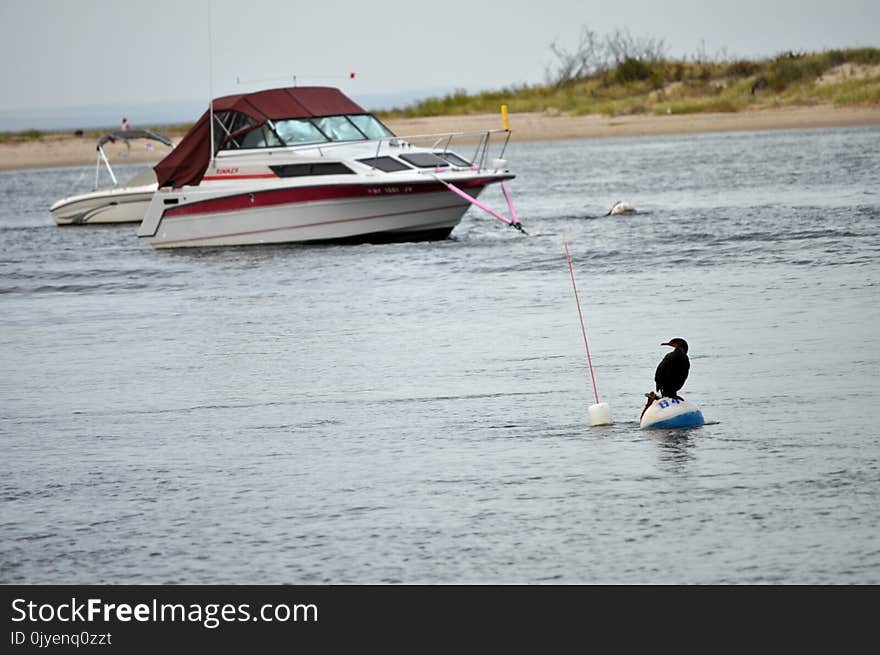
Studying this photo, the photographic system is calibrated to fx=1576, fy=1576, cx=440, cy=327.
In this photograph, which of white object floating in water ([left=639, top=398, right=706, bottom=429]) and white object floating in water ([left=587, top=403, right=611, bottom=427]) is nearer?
white object floating in water ([left=639, top=398, right=706, bottom=429])

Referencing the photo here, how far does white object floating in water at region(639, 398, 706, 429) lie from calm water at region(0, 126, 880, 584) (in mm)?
96

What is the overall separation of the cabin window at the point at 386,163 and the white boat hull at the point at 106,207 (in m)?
9.68

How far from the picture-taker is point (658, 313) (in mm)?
15742

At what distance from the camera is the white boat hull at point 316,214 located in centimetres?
2383

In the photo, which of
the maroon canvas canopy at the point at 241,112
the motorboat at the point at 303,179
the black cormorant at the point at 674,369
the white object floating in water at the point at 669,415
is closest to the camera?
the black cormorant at the point at 674,369

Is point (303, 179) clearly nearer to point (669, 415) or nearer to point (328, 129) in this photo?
point (328, 129)

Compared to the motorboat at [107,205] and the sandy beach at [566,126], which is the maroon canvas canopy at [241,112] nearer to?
the motorboat at [107,205]

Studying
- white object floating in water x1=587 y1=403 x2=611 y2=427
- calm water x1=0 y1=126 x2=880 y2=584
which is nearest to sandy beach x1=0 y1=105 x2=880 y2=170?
calm water x1=0 y1=126 x2=880 y2=584

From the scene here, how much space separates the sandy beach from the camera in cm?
5488

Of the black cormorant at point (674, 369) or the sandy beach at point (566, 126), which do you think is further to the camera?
the sandy beach at point (566, 126)

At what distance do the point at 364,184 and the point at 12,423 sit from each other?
11956 mm

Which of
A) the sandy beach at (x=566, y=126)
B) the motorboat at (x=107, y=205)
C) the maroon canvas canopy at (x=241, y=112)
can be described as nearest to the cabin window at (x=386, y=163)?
the maroon canvas canopy at (x=241, y=112)

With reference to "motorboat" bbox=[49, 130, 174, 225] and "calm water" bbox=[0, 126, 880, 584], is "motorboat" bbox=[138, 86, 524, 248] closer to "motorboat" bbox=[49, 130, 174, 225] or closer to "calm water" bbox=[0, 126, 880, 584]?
"calm water" bbox=[0, 126, 880, 584]

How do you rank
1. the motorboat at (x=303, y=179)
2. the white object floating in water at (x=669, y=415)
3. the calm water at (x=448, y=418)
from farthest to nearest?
the motorboat at (x=303, y=179) < the white object floating in water at (x=669, y=415) < the calm water at (x=448, y=418)
